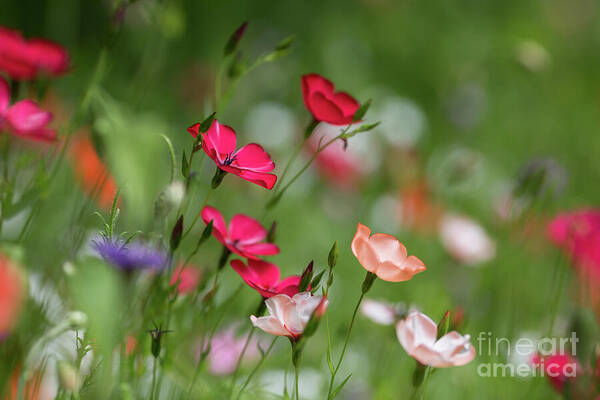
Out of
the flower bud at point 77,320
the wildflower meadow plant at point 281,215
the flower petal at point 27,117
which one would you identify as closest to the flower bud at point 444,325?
the wildflower meadow plant at point 281,215

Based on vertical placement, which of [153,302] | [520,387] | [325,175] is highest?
[153,302]

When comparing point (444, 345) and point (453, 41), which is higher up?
point (444, 345)

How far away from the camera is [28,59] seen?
0.54 meters

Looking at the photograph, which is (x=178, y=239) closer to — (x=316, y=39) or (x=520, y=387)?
(x=520, y=387)

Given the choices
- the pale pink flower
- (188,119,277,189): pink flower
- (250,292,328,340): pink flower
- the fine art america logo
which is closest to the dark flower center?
(188,119,277,189): pink flower

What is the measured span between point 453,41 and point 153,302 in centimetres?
173

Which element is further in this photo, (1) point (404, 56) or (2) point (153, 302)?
(1) point (404, 56)

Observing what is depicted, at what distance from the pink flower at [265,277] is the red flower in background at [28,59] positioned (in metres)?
0.27

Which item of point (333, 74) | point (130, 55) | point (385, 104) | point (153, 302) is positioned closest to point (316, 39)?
point (333, 74)

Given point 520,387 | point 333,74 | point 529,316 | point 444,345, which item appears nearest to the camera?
point 444,345

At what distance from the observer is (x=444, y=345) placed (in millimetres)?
407

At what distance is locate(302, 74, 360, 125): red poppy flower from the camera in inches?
18.3

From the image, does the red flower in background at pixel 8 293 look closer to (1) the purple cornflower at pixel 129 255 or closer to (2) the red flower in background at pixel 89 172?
(1) the purple cornflower at pixel 129 255

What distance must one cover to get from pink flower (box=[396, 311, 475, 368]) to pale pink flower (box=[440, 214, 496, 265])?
2.10 ft
